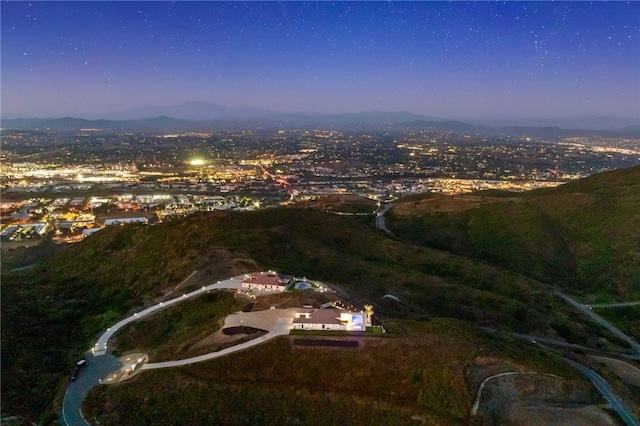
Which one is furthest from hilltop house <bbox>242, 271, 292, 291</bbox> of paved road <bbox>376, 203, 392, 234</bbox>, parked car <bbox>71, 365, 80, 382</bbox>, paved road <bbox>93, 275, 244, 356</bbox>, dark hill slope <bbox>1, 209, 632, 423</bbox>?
paved road <bbox>376, 203, 392, 234</bbox>

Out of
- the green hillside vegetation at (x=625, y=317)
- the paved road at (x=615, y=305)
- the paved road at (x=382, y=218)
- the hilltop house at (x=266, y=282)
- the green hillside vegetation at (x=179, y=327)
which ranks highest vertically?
the hilltop house at (x=266, y=282)

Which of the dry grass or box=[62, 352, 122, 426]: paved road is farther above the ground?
the dry grass

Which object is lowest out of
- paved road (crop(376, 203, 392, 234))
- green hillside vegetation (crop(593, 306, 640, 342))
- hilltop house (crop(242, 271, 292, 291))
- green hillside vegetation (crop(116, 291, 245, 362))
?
green hillside vegetation (crop(593, 306, 640, 342))

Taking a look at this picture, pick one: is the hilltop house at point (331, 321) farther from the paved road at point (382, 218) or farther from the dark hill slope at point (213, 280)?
the paved road at point (382, 218)

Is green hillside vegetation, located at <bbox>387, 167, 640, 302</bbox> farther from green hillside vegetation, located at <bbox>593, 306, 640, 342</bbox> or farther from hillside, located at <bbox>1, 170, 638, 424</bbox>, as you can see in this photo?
green hillside vegetation, located at <bbox>593, 306, 640, 342</bbox>

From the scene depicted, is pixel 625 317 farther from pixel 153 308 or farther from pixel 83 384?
pixel 83 384

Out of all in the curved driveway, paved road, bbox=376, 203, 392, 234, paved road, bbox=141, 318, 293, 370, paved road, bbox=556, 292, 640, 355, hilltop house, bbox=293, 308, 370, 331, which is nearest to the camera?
the curved driveway

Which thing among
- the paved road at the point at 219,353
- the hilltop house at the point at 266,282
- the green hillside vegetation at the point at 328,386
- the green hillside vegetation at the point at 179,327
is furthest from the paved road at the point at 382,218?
the green hillside vegetation at the point at 328,386
